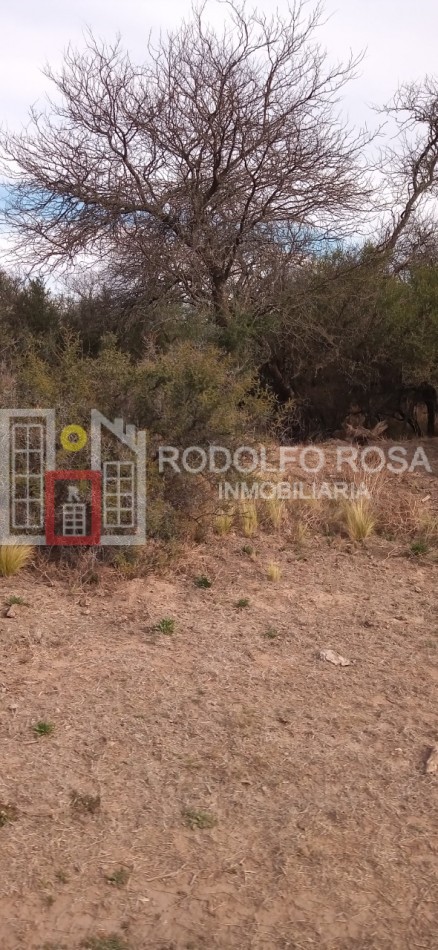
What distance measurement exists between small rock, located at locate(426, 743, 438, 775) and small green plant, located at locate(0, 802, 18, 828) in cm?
182

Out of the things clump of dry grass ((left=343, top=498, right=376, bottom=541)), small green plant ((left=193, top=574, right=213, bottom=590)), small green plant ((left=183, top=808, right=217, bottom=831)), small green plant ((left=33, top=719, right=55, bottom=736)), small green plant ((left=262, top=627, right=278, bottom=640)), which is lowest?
small green plant ((left=183, top=808, right=217, bottom=831))

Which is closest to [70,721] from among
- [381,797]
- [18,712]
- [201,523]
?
[18,712]

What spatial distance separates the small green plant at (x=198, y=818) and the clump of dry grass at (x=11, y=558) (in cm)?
297

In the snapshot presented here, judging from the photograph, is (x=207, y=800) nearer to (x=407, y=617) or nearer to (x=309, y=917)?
(x=309, y=917)

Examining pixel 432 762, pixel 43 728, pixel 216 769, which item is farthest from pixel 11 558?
pixel 432 762

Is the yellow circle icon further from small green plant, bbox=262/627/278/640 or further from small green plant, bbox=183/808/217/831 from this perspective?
small green plant, bbox=183/808/217/831

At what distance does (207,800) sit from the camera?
3.56 m

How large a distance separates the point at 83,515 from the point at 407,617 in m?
2.46

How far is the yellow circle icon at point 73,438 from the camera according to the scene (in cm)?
639

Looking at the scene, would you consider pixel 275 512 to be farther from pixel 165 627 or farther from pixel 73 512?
pixel 165 627

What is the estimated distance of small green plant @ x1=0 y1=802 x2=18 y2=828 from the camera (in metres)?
3.35

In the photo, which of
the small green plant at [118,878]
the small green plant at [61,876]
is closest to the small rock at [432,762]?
the small green plant at [118,878]

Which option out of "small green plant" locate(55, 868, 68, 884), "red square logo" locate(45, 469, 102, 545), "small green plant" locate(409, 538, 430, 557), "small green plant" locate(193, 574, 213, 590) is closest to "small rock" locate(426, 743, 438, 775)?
"small green plant" locate(55, 868, 68, 884)

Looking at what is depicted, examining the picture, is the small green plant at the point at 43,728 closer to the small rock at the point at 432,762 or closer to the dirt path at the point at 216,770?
the dirt path at the point at 216,770
